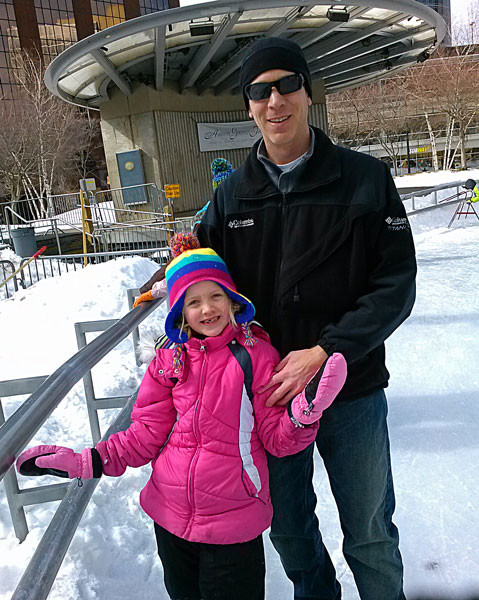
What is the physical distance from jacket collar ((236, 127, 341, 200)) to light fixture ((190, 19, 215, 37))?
11851mm

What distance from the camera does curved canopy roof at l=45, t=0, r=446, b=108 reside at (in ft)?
37.1

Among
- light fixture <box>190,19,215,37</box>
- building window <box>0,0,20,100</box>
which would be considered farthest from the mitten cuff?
building window <box>0,0,20,100</box>

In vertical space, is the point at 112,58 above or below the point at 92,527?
above

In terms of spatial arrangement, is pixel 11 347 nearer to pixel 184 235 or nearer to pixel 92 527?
pixel 92 527

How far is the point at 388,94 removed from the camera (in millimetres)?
32375

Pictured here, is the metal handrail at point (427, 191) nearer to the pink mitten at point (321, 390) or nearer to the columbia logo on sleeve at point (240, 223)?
the columbia logo on sleeve at point (240, 223)

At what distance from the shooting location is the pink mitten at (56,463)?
4.75ft

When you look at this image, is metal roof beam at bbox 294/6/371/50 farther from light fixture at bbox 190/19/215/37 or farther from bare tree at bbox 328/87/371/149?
bare tree at bbox 328/87/371/149

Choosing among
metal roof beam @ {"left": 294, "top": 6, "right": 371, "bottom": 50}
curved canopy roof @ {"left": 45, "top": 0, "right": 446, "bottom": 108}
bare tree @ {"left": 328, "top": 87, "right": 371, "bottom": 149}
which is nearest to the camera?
curved canopy roof @ {"left": 45, "top": 0, "right": 446, "bottom": 108}

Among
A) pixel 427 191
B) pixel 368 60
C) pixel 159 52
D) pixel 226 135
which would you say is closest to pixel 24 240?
pixel 159 52

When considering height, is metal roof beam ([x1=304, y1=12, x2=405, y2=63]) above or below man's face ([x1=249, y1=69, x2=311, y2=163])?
above

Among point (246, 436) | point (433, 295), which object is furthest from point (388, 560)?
point (433, 295)

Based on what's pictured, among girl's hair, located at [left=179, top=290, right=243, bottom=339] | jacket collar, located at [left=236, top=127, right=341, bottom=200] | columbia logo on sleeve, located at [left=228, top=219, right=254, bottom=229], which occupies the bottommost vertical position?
girl's hair, located at [left=179, top=290, right=243, bottom=339]

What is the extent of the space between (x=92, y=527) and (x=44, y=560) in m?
0.82
